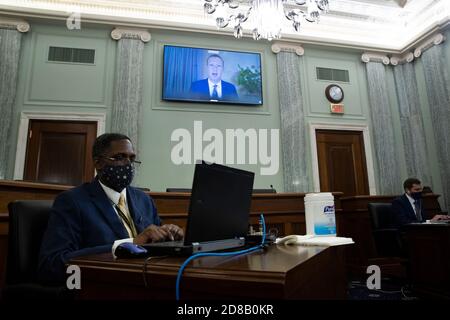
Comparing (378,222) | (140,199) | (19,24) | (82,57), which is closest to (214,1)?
(140,199)

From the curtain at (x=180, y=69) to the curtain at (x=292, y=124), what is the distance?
4.66 feet

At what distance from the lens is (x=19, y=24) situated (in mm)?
4512

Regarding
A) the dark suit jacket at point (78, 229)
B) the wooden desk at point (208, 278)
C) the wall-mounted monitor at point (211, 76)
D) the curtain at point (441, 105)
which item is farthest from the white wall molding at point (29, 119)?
the curtain at point (441, 105)

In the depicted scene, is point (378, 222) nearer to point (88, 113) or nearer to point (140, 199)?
point (140, 199)

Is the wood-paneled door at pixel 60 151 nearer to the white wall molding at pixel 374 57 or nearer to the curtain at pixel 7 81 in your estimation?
the curtain at pixel 7 81

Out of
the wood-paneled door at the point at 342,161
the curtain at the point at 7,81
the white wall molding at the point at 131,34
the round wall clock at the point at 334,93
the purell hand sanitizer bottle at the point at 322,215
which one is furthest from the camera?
the round wall clock at the point at 334,93

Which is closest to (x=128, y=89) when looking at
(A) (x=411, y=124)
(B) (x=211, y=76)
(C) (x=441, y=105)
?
(B) (x=211, y=76)

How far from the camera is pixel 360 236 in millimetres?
3939

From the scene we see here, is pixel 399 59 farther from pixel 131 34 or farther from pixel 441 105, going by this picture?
pixel 131 34

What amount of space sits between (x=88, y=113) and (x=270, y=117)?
2.88m

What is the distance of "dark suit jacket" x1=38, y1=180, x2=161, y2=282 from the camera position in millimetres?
1072

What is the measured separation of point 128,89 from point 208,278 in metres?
4.46

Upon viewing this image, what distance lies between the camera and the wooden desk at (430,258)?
2.41 metres

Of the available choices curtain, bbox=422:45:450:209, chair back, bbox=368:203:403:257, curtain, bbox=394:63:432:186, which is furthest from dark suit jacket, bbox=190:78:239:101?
curtain, bbox=422:45:450:209
